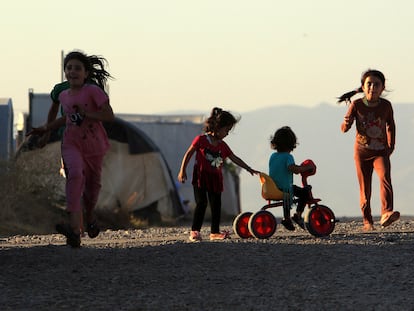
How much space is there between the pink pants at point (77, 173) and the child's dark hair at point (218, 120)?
1.41m

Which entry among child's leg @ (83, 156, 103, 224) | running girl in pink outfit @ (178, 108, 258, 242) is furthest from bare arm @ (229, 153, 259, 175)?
child's leg @ (83, 156, 103, 224)

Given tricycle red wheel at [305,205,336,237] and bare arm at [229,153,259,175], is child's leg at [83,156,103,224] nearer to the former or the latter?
bare arm at [229,153,259,175]

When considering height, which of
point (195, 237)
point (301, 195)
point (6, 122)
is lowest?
point (195, 237)

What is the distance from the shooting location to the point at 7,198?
80.7 feet

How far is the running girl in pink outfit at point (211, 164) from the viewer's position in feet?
39.5

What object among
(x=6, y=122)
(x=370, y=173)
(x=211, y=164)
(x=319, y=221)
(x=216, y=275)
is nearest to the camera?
(x=216, y=275)

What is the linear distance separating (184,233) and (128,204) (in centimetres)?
1535

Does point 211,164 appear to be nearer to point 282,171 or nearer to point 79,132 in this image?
point 282,171

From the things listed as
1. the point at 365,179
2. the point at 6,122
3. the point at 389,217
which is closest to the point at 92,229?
the point at 389,217

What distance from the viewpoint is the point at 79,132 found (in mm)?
10953

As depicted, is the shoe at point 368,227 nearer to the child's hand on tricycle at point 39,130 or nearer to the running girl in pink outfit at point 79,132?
the running girl in pink outfit at point 79,132

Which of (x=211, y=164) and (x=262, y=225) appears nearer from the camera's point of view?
(x=262, y=225)

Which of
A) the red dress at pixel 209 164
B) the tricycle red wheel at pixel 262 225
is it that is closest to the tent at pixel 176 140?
the red dress at pixel 209 164

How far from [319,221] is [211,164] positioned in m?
1.18
